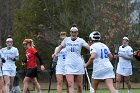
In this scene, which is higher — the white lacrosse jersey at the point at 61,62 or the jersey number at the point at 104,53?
the jersey number at the point at 104,53

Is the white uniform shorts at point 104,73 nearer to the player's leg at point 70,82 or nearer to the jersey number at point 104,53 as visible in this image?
the jersey number at point 104,53

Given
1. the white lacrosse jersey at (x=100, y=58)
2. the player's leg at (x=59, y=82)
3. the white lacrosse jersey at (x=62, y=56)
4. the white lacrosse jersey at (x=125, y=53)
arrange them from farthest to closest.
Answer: the white lacrosse jersey at (x=125, y=53) → the white lacrosse jersey at (x=62, y=56) → the player's leg at (x=59, y=82) → the white lacrosse jersey at (x=100, y=58)

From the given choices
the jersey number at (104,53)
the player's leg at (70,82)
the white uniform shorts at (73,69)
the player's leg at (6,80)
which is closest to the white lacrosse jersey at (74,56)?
the white uniform shorts at (73,69)

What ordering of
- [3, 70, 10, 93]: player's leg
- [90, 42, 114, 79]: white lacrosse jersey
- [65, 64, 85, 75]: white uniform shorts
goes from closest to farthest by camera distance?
1. [90, 42, 114, 79]: white lacrosse jersey
2. [65, 64, 85, 75]: white uniform shorts
3. [3, 70, 10, 93]: player's leg

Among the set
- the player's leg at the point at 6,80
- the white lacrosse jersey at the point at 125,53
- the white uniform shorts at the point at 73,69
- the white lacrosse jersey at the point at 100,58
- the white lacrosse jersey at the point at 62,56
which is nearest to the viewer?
the white lacrosse jersey at the point at 100,58

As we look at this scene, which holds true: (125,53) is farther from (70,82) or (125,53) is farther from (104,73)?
(104,73)

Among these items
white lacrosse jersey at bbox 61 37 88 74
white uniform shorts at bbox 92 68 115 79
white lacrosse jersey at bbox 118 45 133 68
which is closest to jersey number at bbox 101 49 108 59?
white uniform shorts at bbox 92 68 115 79

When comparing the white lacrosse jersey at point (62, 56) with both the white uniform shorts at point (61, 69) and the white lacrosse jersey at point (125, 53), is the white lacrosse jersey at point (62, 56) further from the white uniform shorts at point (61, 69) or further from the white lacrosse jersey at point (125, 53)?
the white lacrosse jersey at point (125, 53)

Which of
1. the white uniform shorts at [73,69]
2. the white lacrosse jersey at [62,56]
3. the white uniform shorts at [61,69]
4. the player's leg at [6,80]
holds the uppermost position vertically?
the white lacrosse jersey at [62,56]

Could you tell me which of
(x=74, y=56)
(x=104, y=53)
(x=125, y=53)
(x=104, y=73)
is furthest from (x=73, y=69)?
(x=125, y=53)

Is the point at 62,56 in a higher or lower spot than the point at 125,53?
higher

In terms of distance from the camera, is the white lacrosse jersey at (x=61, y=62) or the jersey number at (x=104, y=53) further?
the white lacrosse jersey at (x=61, y=62)

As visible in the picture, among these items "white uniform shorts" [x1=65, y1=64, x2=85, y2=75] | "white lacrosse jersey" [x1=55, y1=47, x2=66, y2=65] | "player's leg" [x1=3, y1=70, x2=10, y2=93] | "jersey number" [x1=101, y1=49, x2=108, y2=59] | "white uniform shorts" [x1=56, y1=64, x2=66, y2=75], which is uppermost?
"jersey number" [x1=101, y1=49, x2=108, y2=59]

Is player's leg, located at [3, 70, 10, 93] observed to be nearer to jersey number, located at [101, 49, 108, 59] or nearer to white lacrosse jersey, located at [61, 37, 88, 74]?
white lacrosse jersey, located at [61, 37, 88, 74]
